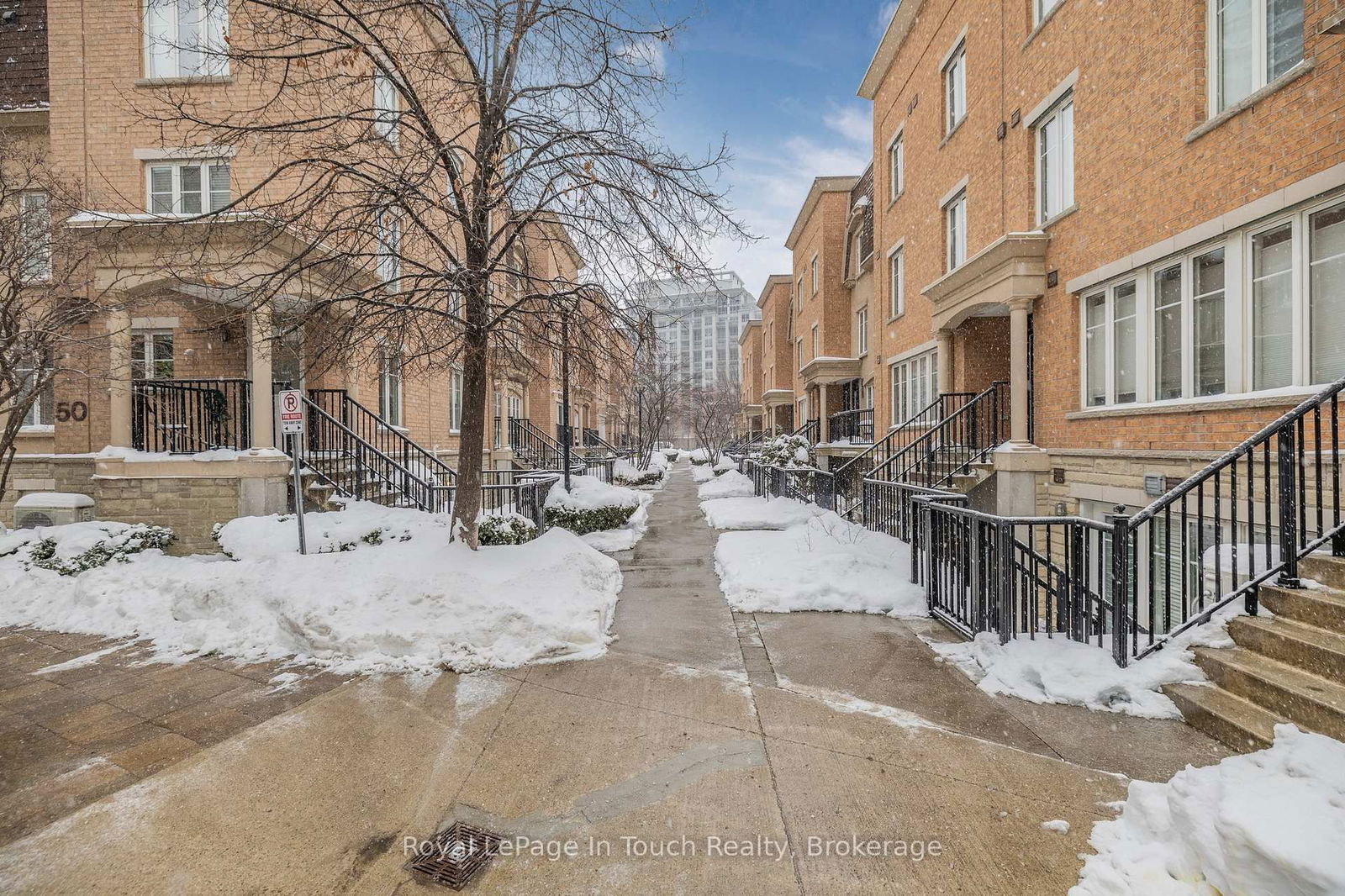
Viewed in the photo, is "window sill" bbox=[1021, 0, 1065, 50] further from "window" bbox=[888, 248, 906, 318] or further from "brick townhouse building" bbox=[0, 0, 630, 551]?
"brick townhouse building" bbox=[0, 0, 630, 551]

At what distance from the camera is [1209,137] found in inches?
245

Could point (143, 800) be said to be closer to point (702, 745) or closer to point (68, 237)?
point (702, 745)

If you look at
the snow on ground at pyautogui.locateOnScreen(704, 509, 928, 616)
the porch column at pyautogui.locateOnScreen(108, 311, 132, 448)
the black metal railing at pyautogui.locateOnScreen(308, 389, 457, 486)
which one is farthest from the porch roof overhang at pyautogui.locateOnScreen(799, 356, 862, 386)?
the porch column at pyautogui.locateOnScreen(108, 311, 132, 448)

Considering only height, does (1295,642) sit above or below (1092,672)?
above

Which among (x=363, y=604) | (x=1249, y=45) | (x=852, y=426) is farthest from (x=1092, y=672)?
(x=852, y=426)

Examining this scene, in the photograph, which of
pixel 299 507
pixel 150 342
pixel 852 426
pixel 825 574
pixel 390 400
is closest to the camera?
pixel 825 574

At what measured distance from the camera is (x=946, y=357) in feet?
39.0

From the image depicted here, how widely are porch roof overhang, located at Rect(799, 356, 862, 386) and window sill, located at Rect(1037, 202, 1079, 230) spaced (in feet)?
39.8

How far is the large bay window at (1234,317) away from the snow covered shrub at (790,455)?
8.43 meters

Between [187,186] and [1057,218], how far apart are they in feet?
48.6

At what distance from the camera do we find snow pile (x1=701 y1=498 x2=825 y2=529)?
12.8 meters

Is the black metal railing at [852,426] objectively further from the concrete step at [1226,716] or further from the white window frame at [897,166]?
the concrete step at [1226,716]

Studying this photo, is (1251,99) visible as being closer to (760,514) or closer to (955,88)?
(955,88)

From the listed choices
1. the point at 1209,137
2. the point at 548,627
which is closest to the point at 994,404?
the point at 1209,137
